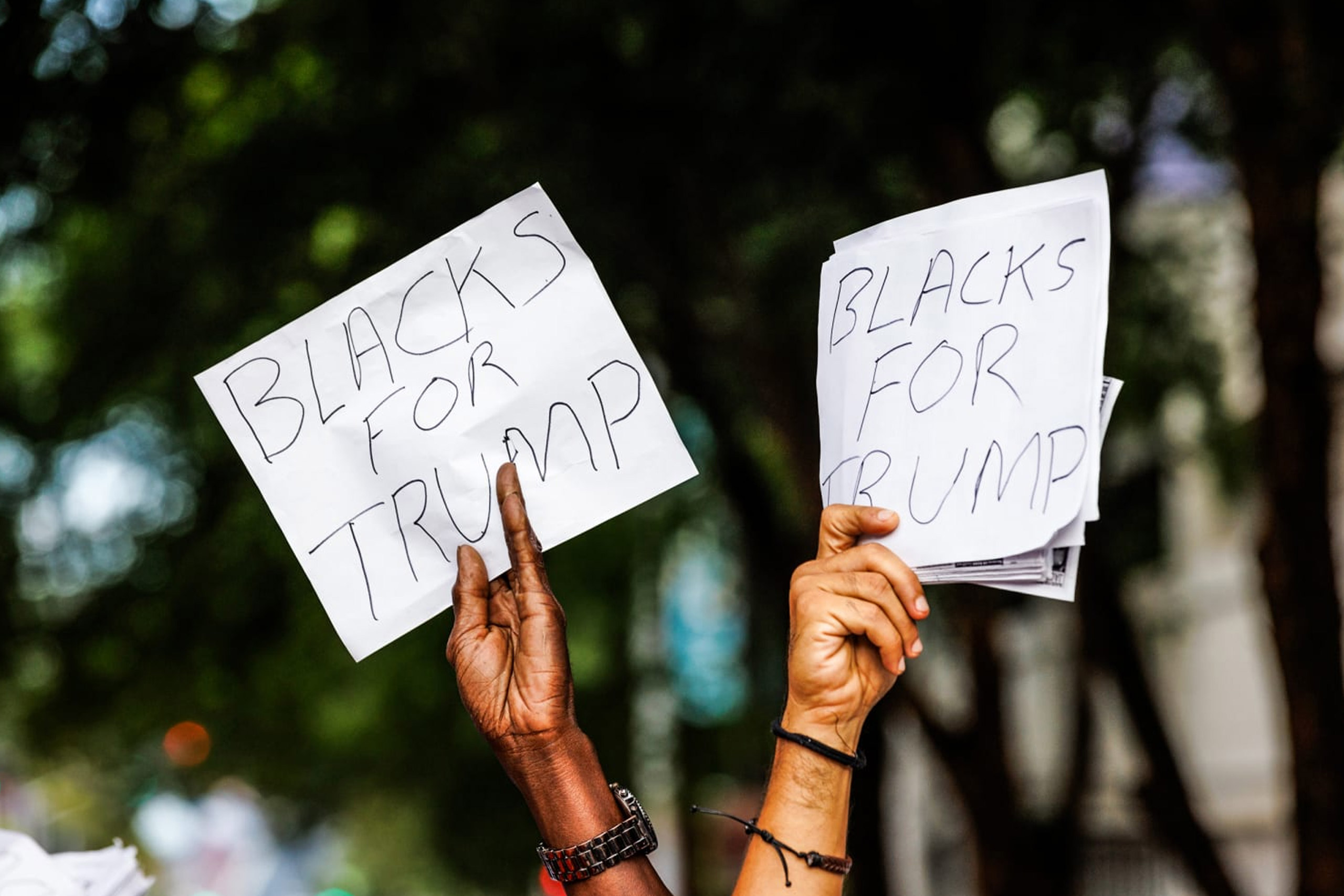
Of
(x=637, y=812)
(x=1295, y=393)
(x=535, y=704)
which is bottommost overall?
(x=1295, y=393)

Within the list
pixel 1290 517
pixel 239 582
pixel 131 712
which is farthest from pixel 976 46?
pixel 131 712

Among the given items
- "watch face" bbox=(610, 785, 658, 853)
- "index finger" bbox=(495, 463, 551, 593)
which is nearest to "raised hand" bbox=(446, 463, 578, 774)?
"index finger" bbox=(495, 463, 551, 593)

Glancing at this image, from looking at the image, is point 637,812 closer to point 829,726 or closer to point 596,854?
point 596,854

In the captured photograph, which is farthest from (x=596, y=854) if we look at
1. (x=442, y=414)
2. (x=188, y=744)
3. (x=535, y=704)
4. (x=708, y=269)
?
(x=188, y=744)

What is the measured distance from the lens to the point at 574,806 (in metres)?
2.03

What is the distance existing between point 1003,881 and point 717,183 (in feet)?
12.3

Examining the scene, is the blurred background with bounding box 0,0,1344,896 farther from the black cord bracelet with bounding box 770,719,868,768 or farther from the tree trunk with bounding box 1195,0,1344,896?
the black cord bracelet with bounding box 770,719,868,768

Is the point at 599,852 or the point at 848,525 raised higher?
the point at 848,525

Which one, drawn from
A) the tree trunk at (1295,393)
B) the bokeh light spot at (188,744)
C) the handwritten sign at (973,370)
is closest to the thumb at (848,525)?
the handwritten sign at (973,370)

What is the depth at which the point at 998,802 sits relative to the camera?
7074mm

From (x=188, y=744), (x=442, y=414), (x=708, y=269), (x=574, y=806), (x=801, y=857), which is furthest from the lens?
(x=188, y=744)

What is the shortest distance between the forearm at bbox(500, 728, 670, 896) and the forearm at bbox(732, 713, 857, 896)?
0.16 m

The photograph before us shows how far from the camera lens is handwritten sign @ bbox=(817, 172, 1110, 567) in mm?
1929

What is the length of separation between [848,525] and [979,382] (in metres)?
0.28
